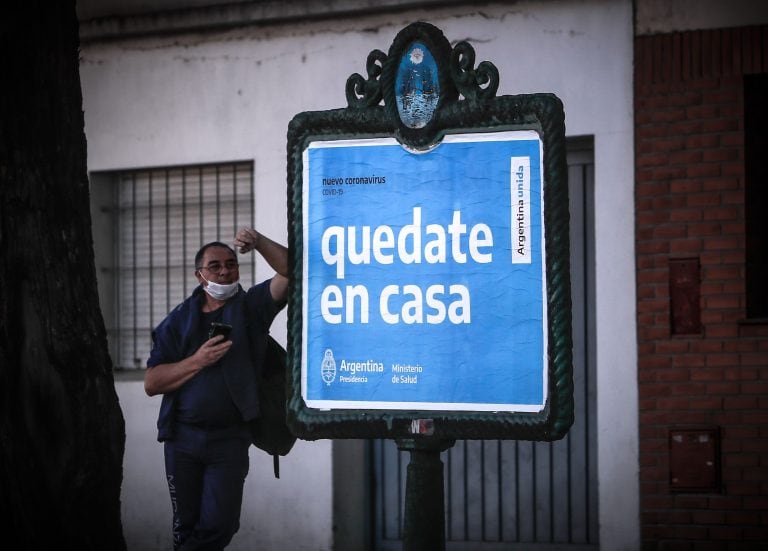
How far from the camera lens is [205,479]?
17.1 feet

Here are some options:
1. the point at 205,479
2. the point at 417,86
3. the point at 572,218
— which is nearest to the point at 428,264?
the point at 417,86

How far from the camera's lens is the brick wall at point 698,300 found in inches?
261

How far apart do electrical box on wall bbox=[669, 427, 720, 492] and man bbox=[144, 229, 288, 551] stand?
2.91m

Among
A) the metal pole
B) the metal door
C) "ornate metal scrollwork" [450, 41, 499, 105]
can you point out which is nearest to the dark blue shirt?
the metal pole

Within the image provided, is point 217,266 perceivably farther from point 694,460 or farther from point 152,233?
point 152,233

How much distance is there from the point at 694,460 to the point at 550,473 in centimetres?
113

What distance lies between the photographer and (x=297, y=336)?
2896 mm

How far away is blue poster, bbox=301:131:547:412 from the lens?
2.73 m

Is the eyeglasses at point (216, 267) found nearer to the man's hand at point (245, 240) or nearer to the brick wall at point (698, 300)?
the man's hand at point (245, 240)

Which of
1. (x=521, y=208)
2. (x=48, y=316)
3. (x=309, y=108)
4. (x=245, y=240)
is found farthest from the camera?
(x=309, y=108)

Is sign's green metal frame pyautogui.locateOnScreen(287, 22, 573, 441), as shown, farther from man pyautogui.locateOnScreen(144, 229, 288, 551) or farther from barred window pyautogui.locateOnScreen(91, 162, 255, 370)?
barred window pyautogui.locateOnScreen(91, 162, 255, 370)

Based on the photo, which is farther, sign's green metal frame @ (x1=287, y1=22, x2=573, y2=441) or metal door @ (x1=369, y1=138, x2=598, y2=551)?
metal door @ (x1=369, y1=138, x2=598, y2=551)

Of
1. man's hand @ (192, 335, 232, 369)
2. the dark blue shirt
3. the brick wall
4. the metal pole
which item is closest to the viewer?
the metal pole

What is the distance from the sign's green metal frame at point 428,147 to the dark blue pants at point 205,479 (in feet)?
7.79
